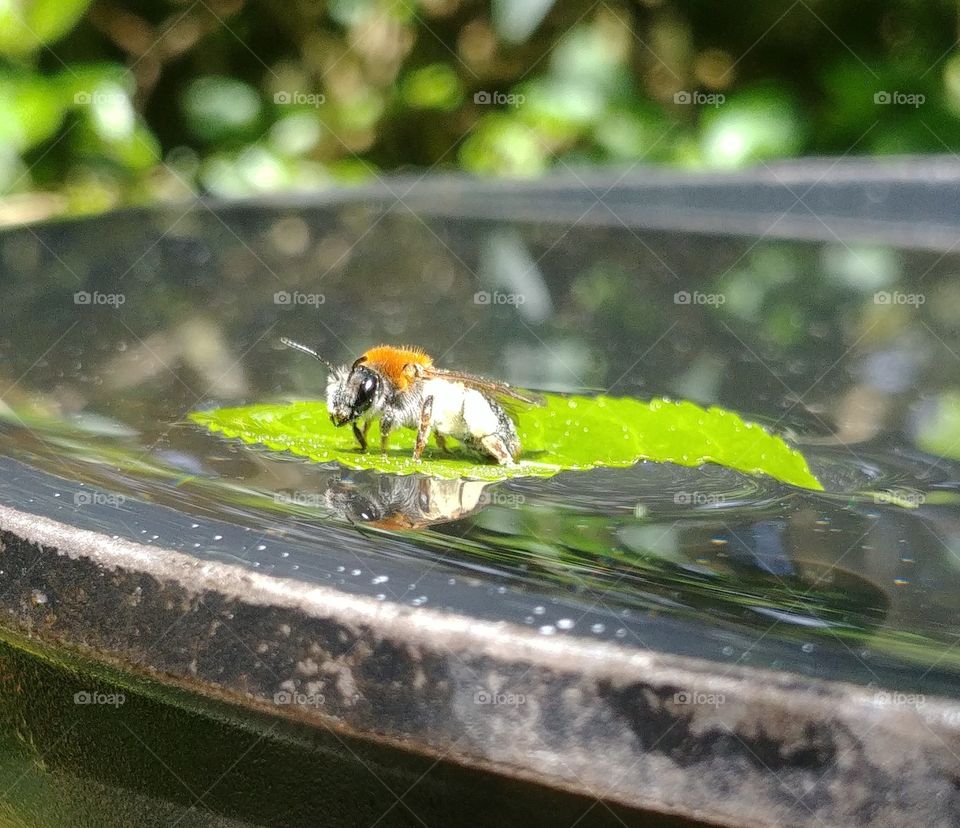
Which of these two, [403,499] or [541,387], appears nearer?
[403,499]

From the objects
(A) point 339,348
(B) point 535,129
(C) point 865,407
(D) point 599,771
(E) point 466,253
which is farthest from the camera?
(B) point 535,129

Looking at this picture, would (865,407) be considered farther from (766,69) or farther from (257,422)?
(766,69)

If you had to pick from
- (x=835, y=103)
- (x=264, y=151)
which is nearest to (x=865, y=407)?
(x=835, y=103)

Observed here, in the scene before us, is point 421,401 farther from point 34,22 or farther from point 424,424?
point 34,22

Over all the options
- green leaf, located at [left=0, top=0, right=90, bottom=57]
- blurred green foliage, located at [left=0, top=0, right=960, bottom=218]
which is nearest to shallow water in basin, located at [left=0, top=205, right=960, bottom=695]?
blurred green foliage, located at [left=0, top=0, right=960, bottom=218]

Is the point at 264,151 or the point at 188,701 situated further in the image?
the point at 264,151

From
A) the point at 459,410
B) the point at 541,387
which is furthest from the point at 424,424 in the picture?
the point at 541,387

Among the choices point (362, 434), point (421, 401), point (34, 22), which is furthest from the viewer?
point (34, 22)
